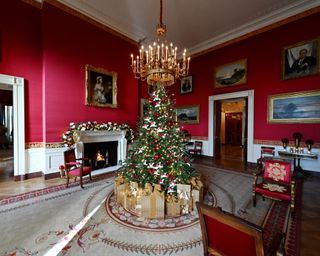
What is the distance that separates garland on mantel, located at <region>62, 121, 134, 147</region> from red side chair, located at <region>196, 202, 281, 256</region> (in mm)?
4852

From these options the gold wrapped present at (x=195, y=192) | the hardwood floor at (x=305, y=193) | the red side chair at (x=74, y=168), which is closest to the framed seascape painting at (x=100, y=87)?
the red side chair at (x=74, y=168)

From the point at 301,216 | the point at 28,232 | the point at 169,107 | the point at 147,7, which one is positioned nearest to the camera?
the point at 28,232

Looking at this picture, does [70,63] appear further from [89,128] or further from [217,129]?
[217,129]

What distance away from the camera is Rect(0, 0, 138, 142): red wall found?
4609 millimetres

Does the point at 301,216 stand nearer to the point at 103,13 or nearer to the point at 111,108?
the point at 111,108

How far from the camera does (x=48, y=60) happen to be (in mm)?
4895

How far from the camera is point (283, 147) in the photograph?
18.4ft

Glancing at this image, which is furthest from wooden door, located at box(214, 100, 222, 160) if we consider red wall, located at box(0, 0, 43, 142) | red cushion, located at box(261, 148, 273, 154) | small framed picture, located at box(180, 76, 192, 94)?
red wall, located at box(0, 0, 43, 142)

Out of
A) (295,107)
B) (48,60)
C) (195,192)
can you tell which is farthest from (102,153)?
(295,107)

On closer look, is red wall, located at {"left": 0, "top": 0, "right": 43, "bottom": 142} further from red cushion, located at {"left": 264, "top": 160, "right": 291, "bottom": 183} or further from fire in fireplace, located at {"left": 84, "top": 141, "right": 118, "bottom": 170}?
red cushion, located at {"left": 264, "top": 160, "right": 291, "bottom": 183}

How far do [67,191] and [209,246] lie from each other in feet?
11.9

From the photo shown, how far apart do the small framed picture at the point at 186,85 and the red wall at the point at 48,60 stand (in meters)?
4.79

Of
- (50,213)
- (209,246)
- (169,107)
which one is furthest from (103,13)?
(209,246)

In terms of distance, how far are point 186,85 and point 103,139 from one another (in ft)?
17.3
